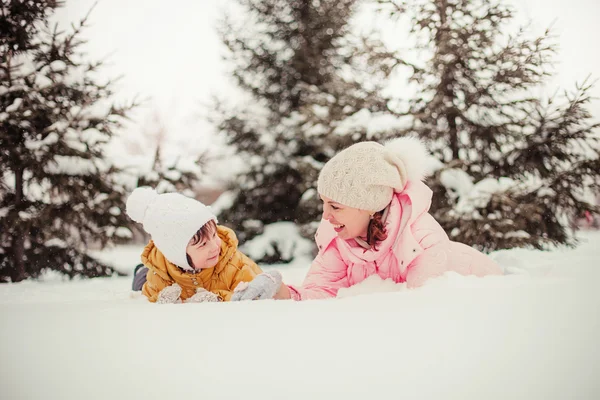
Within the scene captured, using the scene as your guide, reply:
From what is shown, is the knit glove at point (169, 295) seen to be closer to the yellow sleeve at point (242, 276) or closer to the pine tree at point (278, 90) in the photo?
the yellow sleeve at point (242, 276)

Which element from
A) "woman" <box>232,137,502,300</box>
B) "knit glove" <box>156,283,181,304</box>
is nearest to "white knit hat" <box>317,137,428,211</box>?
"woman" <box>232,137,502,300</box>

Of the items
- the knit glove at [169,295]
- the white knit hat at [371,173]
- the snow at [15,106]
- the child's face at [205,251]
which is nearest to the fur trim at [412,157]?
the white knit hat at [371,173]

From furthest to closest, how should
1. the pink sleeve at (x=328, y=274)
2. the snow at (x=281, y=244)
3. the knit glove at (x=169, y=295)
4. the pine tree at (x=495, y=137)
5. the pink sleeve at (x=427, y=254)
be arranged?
the snow at (x=281, y=244) → the pine tree at (x=495, y=137) → the pink sleeve at (x=328, y=274) → the knit glove at (x=169, y=295) → the pink sleeve at (x=427, y=254)

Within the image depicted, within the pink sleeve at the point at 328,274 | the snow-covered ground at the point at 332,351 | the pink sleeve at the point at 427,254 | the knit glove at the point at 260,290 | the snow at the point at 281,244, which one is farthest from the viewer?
the snow at the point at 281,244

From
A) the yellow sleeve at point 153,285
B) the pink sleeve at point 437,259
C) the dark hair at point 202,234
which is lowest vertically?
the yellow sleeve at point 153,285

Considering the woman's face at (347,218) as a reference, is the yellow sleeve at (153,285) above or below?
below

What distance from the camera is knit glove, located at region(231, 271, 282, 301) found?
1.57m

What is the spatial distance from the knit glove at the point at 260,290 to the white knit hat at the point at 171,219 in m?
0.53

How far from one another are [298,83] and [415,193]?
176 inches

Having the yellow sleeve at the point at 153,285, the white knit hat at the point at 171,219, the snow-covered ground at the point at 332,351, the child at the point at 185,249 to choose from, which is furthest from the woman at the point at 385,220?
the snow-covered ground at the point at 332,351

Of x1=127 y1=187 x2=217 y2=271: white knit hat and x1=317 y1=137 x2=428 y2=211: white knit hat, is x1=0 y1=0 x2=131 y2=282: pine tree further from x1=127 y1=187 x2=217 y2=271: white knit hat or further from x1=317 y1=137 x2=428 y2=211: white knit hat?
x1=317 y1=137 x2=428 y2=211: white knit hat

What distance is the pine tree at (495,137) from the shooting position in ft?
13.3

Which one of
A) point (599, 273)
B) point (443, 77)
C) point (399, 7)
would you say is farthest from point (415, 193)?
point (399, 7)

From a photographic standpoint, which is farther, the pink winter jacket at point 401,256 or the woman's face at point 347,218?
the woman's face at point 347,218
